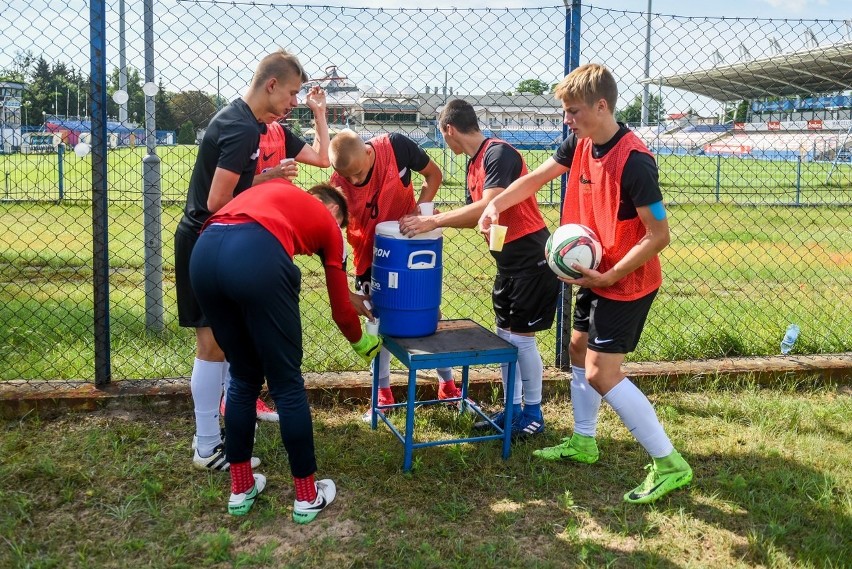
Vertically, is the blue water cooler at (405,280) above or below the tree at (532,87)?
below

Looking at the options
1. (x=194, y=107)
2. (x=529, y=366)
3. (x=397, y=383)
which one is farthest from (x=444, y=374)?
(x=194, y=107)

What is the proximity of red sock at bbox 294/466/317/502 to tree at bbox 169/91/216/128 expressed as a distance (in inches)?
111

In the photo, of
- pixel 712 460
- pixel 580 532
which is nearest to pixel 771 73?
pixel 712 460

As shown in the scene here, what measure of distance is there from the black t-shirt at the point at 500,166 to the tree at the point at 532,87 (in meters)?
1.30

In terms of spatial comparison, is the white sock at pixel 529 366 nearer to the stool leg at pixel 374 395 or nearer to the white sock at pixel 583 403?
the white sock at pixel 583 403

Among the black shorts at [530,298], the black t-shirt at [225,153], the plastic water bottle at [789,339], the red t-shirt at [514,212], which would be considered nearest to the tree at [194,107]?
the black t-shirt at [225,153]

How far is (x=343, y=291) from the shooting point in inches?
124

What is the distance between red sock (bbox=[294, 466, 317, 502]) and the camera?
3.18 metres

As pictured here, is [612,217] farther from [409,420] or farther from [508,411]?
[409,420]

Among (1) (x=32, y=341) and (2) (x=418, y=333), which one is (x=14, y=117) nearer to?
(1) (x=32, y=341)

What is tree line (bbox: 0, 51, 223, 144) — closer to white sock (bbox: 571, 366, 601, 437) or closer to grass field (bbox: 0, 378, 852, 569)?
grass field (bbox: 0, 378, 852, 569)

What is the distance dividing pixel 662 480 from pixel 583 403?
21.7 inches

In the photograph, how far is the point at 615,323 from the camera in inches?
130

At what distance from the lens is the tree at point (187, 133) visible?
18.6 ft
